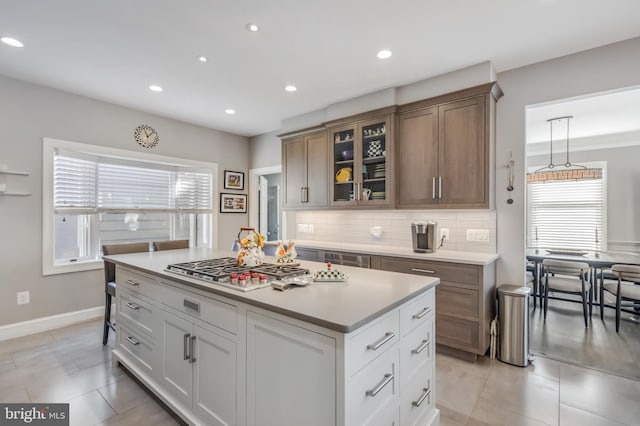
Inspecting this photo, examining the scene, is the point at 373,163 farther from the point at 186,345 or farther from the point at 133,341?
the point at 133,341

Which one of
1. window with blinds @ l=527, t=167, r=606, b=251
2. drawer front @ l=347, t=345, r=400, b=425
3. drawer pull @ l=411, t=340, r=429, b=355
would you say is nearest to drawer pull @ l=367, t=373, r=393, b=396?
drawer front @ l=347, t=345, r=400, b=425

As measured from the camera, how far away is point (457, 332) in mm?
2738

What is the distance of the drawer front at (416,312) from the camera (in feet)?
4.98

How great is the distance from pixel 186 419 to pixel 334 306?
1282 mm

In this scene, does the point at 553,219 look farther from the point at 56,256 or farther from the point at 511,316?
the point at 56,256

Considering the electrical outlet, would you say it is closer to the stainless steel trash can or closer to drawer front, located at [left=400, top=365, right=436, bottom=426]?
drawer front, located at [left=400, top=365, right=436, bottom=426]

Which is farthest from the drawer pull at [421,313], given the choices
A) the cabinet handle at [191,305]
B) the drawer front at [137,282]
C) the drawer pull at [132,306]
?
the drawer pull at [132,306]

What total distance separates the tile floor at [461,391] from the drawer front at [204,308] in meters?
0.77

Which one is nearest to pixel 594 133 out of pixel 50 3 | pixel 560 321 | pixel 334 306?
pixel 560 321

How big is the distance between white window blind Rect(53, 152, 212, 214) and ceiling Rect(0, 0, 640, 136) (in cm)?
90

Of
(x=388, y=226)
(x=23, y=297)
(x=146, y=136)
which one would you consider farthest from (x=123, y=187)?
(x=388, y=226)

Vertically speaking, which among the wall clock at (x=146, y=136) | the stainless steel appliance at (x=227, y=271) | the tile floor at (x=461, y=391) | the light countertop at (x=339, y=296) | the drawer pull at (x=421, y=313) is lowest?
the tile floor at (x=461, y=391)

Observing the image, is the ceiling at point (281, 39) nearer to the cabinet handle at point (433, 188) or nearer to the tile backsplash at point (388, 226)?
the cabinet handle at point (433, 188)

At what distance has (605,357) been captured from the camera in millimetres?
2721
